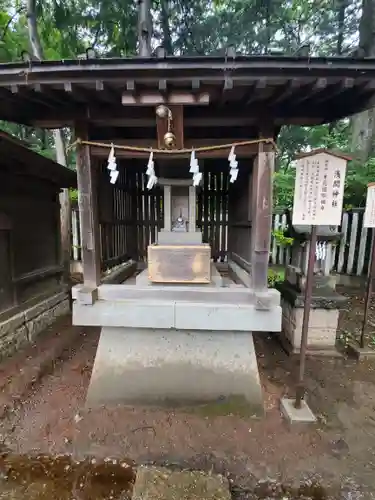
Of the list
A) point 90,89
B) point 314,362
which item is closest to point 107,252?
point 90,89

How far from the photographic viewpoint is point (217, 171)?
18.0 ft

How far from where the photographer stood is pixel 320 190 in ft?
10.3

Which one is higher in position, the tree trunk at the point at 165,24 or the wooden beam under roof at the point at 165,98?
the tree trunk at the point at 165,24

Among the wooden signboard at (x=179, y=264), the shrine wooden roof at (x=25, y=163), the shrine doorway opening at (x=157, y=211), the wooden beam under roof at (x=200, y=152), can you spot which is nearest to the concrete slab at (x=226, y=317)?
the wooden signboard at (x=179, y=264)

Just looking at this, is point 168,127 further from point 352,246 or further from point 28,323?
point 352,246

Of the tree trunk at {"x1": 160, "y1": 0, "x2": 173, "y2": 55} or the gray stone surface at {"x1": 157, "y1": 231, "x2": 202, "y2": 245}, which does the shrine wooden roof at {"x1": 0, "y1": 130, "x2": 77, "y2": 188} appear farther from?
the tree trunk at {"x1": 160, "y1": 0, "x2": 173, "y2": 55}

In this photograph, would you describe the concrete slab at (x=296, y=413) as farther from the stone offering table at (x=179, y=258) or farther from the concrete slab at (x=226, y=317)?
the stone offering table at (x=179, y=258)

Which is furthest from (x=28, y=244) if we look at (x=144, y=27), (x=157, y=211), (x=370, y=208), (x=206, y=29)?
(x=206, y=29)

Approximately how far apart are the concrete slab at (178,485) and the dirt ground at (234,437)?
23 cm

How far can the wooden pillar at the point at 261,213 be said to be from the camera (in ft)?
11.0

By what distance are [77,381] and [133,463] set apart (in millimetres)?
1780

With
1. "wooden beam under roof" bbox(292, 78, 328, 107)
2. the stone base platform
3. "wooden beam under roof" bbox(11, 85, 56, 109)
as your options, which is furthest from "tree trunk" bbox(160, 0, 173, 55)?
the stone base platform

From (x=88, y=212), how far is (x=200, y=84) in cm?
199

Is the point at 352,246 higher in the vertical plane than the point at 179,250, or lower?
lower
